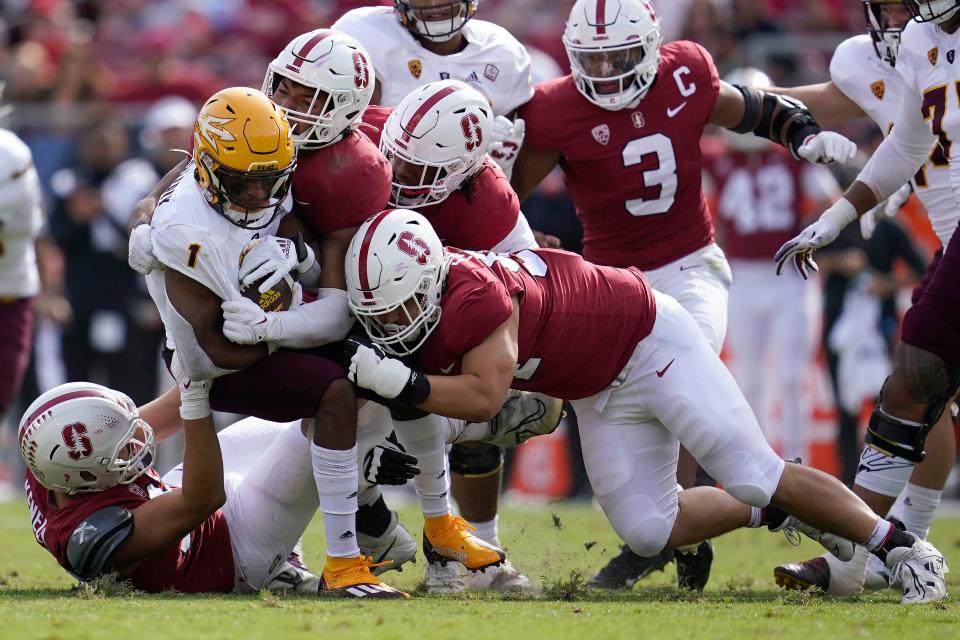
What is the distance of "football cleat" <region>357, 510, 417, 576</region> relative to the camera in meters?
5.08

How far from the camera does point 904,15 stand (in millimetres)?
5711

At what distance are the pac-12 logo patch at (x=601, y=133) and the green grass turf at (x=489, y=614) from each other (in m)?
1.58

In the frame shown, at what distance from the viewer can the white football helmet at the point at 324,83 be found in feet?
15.4

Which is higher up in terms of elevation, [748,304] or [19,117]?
[19,117]

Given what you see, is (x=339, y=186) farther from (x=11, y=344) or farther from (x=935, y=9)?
(x=11, y=344)

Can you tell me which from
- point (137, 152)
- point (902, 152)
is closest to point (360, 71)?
point (902, 152)

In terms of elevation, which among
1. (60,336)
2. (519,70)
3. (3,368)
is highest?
(519,70)

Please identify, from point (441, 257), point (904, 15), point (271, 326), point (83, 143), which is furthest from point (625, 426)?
point (83, 143)

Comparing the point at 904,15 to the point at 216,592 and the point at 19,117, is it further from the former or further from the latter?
the point at 19,117

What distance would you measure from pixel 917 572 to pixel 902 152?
1732 millimetres

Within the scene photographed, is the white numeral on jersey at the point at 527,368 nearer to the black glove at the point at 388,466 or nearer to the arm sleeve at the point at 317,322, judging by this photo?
the black glove at the point at 388,466

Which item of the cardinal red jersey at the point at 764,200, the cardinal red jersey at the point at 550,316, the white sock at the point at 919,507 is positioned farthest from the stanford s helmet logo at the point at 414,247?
the cardinal red jersey at the point at 764,200

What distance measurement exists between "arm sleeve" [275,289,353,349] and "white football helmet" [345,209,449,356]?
7 centimetres

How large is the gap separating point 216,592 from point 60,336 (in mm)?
5185
